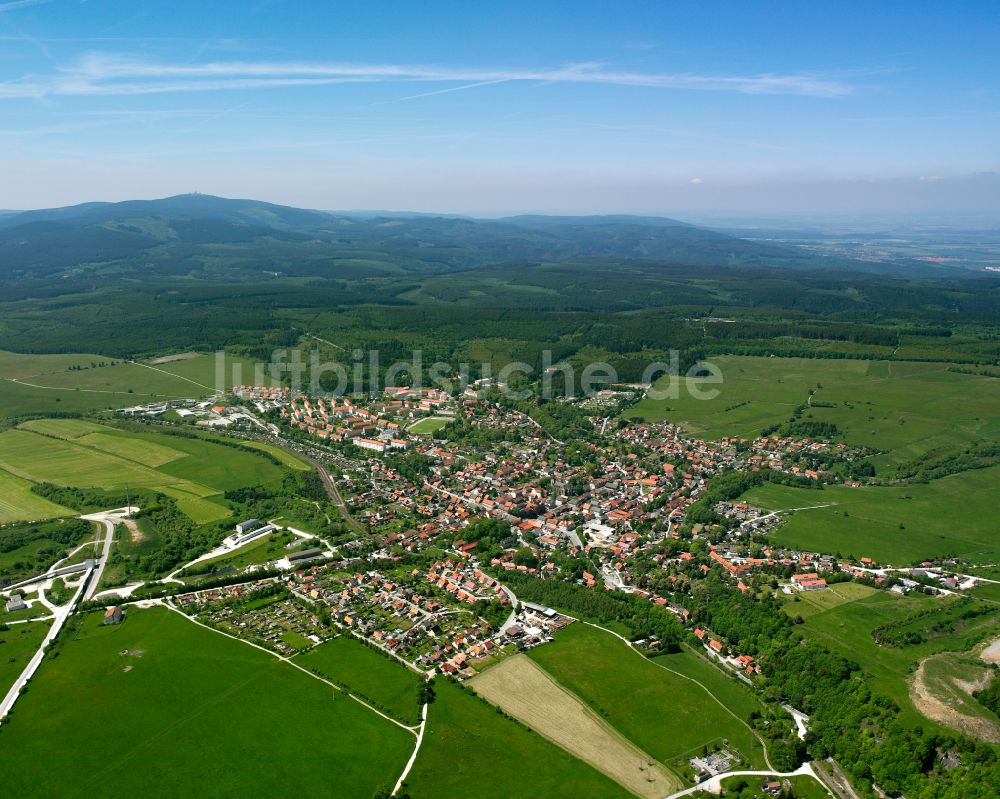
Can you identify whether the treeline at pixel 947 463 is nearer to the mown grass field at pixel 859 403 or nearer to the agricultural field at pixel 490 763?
the mown grass field at pixel 859 403

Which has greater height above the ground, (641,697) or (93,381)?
(93,381)

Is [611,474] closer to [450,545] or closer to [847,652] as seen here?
[450,545]

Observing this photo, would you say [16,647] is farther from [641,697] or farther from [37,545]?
[641,697]

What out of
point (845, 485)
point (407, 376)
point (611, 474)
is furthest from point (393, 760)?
point (407, 376)

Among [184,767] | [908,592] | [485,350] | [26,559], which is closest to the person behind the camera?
[184,767]

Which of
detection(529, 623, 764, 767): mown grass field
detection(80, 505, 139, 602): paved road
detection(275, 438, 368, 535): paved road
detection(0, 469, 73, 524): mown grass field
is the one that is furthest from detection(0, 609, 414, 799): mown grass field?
detection(0, 469, 73, 524): mown grass field

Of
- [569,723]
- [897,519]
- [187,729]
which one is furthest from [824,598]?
[187,729]
